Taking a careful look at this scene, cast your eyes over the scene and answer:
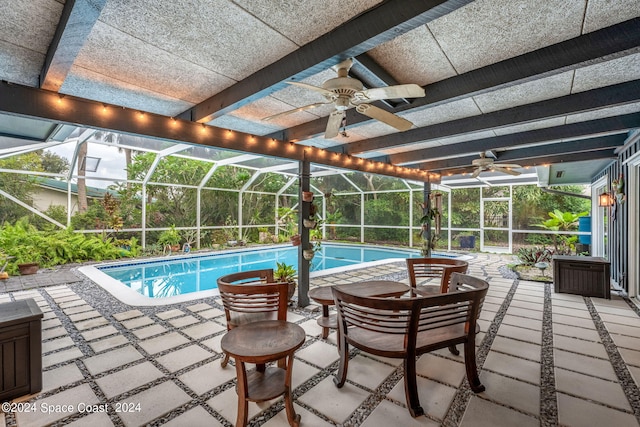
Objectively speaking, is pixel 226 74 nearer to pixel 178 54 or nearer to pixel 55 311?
pixel 178 54

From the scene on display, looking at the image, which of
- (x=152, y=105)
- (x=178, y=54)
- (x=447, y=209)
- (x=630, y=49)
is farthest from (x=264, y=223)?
(x=630, y=49)

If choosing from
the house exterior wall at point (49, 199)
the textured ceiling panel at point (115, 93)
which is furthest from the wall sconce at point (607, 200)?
the house exterior wall at point (49, 199)

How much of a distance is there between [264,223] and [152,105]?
32.9ft

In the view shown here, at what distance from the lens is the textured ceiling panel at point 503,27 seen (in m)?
1.84

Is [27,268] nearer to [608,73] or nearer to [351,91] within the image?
[351,91]

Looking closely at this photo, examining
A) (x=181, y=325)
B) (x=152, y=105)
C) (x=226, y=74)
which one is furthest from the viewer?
(x=181, y=325)

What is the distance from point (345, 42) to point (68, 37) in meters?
1.75

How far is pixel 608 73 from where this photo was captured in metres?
2.68

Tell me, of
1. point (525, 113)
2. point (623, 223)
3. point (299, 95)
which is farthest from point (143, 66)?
point (623, 223)

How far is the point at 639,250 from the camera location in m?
5.02

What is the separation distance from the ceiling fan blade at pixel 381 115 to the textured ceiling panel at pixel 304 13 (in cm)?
75

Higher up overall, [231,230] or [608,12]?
[608,12]

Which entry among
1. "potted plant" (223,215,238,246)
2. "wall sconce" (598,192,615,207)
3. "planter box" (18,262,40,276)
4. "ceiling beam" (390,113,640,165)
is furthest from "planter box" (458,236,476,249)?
"planter box" (18,262,40,276)

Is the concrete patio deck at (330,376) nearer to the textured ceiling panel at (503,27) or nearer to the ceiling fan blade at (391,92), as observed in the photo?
the ceiling fan blade at (391,92)
